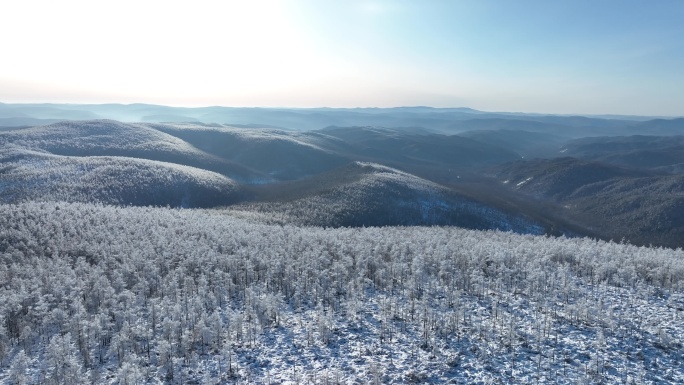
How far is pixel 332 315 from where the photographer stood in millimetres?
14781

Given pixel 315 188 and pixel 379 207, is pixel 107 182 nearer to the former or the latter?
→ pixel 315 188

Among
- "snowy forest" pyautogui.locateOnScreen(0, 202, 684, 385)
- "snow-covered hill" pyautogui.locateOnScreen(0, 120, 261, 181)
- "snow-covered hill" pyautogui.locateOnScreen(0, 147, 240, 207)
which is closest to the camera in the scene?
"snowy forest" pyautogui.locateOnScreen(0, 202, 684, 385)

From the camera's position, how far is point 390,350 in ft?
40.6

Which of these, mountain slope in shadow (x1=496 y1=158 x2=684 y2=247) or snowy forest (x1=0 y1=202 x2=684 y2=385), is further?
mountain slope in shadow (x1=496 y1=158 x2=684 y2=247)

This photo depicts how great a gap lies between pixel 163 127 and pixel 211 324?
465 feet

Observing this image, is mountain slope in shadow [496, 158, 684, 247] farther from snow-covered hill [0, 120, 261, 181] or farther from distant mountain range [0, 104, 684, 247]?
snow-covered hill [0, 120, 261, 181]

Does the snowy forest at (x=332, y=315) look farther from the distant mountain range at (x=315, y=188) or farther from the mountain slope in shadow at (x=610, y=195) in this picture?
the mountain slope in shadow at (x=610, y=195)

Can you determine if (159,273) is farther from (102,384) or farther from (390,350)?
(390,350)

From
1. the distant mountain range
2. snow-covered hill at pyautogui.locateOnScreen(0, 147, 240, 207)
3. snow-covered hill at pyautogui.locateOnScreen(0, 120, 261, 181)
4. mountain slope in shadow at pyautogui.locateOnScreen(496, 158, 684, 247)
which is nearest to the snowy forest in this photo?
the distant mountain range

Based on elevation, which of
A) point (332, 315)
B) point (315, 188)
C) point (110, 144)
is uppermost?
point (110, 144)

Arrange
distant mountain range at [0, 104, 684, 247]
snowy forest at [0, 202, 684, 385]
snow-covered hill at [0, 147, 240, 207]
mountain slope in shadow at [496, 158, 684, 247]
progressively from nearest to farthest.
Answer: snowy forest at [0, 202, 684, 385] < snow-covered hill at [0, 147, 240, 207] < distant mountain range at [0, 104, 684, 247] < mountain slope in shadow at [496, 158, 684, 247]

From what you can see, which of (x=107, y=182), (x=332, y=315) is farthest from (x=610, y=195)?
(x=107, y=182)

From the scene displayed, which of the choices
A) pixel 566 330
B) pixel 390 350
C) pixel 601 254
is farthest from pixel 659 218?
pixel 390 350

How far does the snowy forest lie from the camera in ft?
37.1
